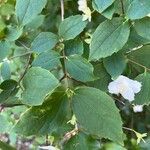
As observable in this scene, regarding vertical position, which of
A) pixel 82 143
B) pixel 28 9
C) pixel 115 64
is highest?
pixel 28 9

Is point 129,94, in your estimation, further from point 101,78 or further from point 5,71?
point 5,71

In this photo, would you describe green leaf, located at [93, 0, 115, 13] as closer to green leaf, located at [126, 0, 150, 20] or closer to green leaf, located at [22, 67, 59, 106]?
green leaf, located at [126, 0, 150, 20]

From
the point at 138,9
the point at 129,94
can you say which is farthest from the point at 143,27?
the point at 129,94

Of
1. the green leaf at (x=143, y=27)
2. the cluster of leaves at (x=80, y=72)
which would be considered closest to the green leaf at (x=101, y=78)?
Result: the cluster of leaves at (x=80, y=72)

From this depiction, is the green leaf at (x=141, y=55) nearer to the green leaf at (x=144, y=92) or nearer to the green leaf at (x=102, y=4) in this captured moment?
the green leaf at (x=144, y=92)

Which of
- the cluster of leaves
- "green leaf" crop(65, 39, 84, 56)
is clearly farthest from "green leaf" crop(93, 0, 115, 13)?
"green leaf" crop(65, 39, 84, 56)

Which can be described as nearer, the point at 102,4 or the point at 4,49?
the point at 102,4
